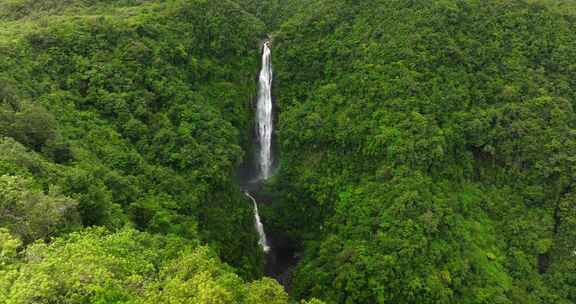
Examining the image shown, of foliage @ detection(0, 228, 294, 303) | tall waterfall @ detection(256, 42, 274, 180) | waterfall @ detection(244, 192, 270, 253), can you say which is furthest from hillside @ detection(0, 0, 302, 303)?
waterfall @ detection(244, 192, 270, 253)

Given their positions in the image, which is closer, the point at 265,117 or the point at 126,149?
the point at 126,149

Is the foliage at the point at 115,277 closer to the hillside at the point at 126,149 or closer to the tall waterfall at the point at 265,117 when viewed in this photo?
the hillside at the point at 126,149

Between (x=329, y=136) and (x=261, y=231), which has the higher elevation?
(x=329, y=136)

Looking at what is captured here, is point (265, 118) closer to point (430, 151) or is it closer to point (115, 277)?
point (430, 151)

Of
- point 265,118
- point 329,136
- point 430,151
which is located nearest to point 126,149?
point 265,118

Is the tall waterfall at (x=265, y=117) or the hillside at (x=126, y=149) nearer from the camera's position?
the hillside at (x=126, y=149)

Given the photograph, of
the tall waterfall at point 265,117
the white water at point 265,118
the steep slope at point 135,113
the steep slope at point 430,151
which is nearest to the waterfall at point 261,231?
the steep slope at point 430,151

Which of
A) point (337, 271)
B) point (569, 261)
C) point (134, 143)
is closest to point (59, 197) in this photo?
point (134, 143)
